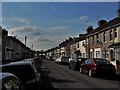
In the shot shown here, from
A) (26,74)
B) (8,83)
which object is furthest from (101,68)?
(8,83)

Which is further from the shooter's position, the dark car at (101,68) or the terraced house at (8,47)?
the terraced house at (8,47)

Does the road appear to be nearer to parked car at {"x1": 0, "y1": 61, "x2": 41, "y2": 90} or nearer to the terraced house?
parked car at {"x1": 0, "y1": 61, "x2": 41, "y2": 90}

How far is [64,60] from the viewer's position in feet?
199

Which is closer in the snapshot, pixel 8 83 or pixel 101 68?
pixel 8 83

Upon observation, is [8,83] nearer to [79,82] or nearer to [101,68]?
[79,82]

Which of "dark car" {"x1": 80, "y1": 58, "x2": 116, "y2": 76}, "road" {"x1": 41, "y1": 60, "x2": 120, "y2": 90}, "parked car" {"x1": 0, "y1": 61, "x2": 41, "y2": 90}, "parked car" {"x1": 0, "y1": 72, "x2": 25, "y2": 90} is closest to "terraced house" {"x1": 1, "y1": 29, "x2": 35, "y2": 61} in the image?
"dark car" {"x1": 80, "y1": 58, "x2": 116, "y2": 76}

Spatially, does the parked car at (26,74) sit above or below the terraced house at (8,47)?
below

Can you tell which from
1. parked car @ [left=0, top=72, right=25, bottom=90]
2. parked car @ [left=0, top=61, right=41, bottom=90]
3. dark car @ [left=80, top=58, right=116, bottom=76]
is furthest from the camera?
dark car @ [left=80, top=58, right=116, bottom=76]

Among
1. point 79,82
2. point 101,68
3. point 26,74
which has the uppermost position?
point 26,74

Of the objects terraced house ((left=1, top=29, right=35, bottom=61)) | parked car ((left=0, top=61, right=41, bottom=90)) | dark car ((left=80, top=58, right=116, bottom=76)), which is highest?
terraced house ((left=1, top=29, right=35, bottom=61))

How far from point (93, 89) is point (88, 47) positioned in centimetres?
3995

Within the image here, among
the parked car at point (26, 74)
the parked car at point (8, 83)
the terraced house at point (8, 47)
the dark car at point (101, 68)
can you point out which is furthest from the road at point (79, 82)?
the terraced house at point (8, 47)

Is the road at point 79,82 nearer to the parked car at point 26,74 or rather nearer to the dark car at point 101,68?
the dark car at point 101,68

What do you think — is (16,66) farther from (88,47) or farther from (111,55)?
(88,47)
